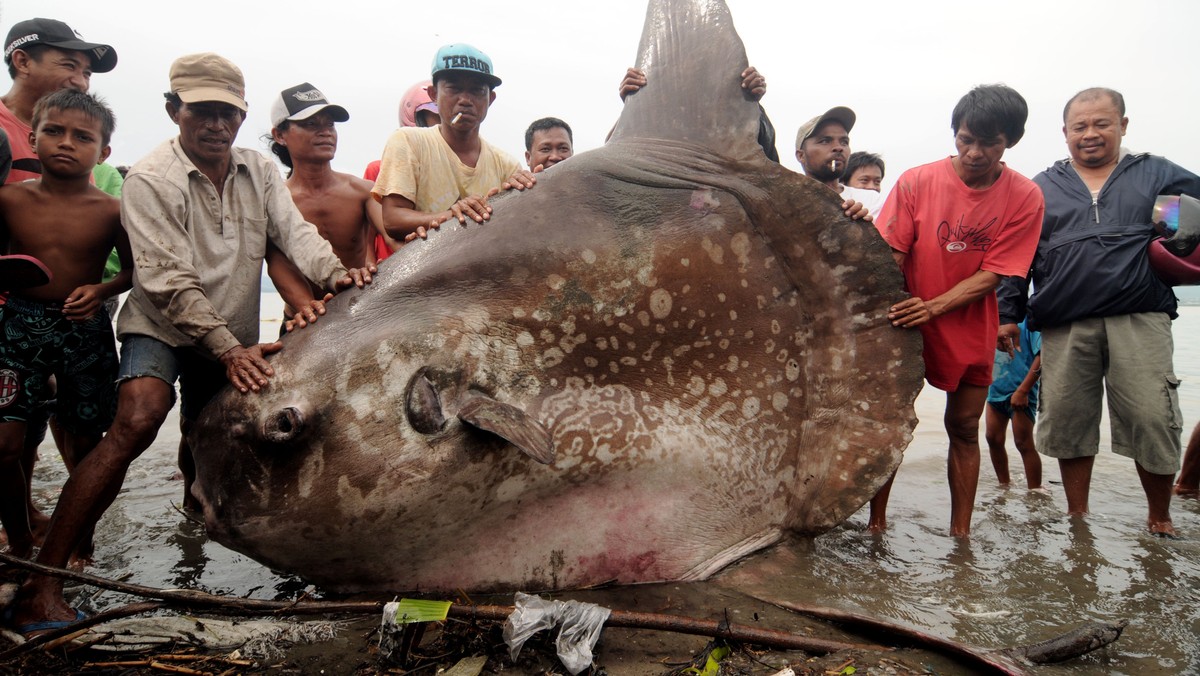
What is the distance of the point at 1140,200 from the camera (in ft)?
15.2

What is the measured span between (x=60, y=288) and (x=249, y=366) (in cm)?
126

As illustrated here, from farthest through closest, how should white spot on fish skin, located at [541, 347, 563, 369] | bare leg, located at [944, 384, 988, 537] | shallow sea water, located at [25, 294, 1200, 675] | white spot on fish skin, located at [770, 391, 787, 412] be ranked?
bare leg, located at [944, 384, 988, 537] < white spot on fish skin, located at [770, 391, 787, 412] < white spot on fish skin, located at [541, 347, 563, 369] < shallow sea water, located at [25, 294, 1200, 675]

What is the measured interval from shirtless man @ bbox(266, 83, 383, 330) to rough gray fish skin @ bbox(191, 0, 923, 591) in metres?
1.88

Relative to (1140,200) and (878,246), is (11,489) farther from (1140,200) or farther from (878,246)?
(1140,200)

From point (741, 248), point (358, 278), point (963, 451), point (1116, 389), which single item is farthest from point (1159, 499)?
point (358, 278)

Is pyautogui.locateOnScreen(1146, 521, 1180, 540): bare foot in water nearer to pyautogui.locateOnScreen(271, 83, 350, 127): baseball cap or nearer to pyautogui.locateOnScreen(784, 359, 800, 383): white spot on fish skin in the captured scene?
pyautogui.locateOnScreen(784, 359, 800, 383): white spot on fish skin

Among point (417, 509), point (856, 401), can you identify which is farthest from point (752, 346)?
point (417, 509)

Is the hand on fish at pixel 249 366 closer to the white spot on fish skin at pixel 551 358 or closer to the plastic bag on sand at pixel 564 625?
the white spot on fish skin at pixel 551 358

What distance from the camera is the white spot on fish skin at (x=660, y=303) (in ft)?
11.1

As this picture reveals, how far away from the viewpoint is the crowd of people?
3389 millimetres

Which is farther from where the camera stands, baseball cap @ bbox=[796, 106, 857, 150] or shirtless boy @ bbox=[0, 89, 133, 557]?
baseball cap @ bbox=[796, 106, 857, 150]

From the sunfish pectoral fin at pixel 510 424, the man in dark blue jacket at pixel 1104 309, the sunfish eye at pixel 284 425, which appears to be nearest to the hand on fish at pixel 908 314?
the sunfish pectoral fin at pixel 510 424

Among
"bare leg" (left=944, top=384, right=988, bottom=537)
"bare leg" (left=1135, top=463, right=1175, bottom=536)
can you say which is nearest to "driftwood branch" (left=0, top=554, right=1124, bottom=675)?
"bare leg" (left=944, top=384, right=988, bottom=537)

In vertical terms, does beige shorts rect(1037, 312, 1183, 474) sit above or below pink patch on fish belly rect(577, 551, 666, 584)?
above
